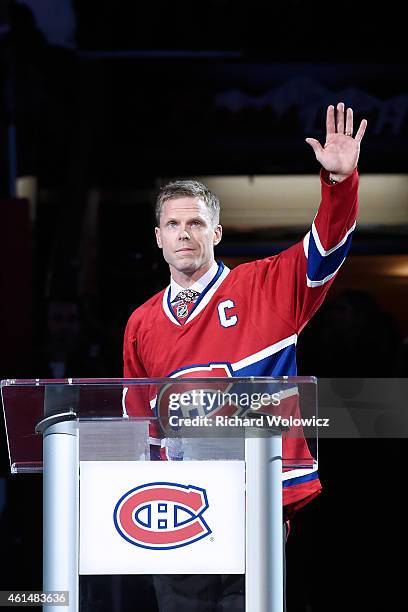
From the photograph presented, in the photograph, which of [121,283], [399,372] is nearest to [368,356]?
[399,372]

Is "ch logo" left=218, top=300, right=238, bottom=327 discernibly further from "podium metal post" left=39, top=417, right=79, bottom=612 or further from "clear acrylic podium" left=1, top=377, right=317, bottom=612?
"podium metal post" left=39, top=417, right=79, bottom=612

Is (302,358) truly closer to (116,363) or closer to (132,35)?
(116,363)

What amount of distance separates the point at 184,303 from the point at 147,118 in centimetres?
438

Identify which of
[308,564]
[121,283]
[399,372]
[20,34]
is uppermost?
[20,34]

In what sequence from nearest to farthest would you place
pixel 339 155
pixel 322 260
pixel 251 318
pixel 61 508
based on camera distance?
pixel 61 508 → pixel 339 155 → pixel 322 260 → pixel 251 318

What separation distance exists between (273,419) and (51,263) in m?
4.88

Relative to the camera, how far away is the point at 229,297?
3.00 m

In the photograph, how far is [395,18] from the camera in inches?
286

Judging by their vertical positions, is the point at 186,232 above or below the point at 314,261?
above

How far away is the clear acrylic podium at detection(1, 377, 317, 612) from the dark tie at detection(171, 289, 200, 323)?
0.97 m

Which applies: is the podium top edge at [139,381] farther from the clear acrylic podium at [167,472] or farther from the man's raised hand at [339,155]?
the man's raised hand at [339,155]

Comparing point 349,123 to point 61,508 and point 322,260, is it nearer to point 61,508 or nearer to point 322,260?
point 322,260

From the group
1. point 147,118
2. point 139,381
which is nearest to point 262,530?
point 139,381

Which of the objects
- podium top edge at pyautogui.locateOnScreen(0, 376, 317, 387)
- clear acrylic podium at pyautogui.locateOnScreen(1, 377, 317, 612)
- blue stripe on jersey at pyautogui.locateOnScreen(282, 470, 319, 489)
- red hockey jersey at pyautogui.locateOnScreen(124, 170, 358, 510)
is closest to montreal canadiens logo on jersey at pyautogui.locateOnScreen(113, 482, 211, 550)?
clear acrylic podium at pyautogui.locateOnScreen(1, 377, 317, 612)
